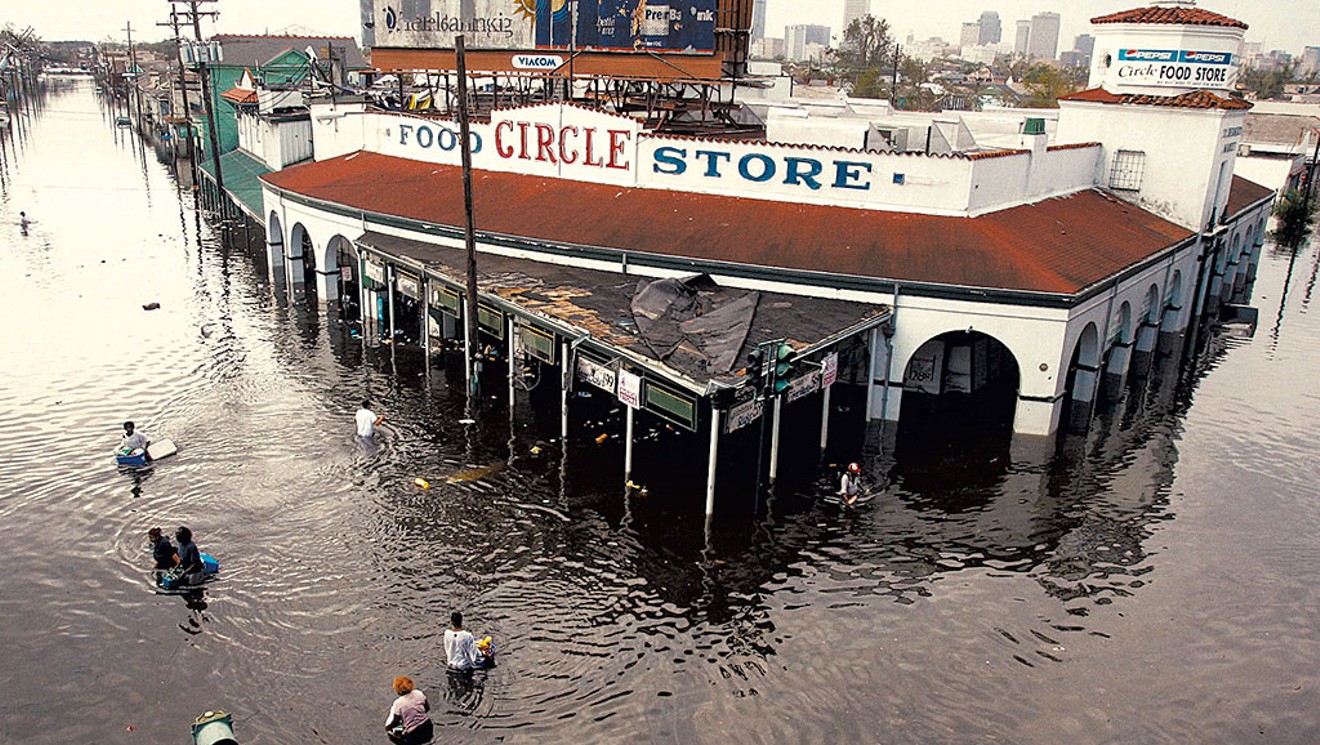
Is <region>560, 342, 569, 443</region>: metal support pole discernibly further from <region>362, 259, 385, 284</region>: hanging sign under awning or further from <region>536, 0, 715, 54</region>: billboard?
<region>536, 0, 715, 54</region>: billboard

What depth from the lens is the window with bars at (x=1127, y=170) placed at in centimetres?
3581

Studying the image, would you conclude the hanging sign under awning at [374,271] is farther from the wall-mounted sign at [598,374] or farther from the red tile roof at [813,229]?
the wall-mounted sign at [598,374]

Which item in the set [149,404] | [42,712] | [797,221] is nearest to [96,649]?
[42,712]

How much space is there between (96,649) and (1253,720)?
18861mm

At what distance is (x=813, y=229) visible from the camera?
93.9 ft

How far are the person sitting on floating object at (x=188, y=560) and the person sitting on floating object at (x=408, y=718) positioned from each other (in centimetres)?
629

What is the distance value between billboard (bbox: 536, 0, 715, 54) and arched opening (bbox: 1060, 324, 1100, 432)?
54.0 ft

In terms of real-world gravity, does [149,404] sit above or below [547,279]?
below

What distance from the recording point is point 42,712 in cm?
1425

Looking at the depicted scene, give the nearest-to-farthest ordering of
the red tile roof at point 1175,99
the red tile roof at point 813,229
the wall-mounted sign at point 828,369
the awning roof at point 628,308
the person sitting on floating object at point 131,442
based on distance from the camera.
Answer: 1. the awning roof at point 628,308
2. the person sitting on floating object at point 131,442
3. the wall-mounted sign at point 828,369
4. the red tile roof at point 813,229
5. the red tile roof at point 1175,99

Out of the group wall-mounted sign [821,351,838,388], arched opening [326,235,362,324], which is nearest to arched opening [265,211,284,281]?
arched opening [326,235,362,324]

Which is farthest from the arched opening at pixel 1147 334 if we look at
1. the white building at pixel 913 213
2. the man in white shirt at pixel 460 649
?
the man in white shirt at pixel 460 649

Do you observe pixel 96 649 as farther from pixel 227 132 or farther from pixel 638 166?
pixel 227 132

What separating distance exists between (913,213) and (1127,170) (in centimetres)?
1270
